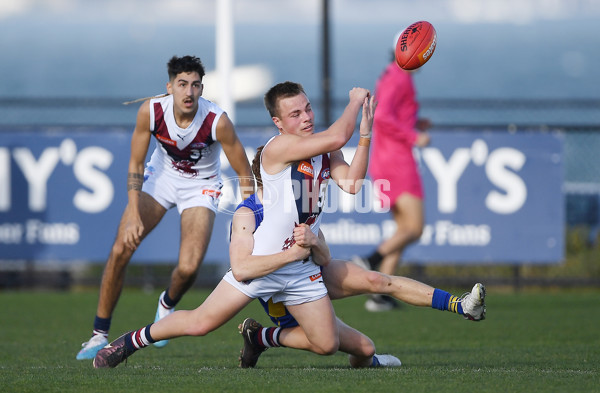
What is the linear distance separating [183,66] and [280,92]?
4.25ft

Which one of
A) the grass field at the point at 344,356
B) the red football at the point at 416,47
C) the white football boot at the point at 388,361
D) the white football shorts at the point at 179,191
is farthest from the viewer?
the white football shorts at the point at 179,191

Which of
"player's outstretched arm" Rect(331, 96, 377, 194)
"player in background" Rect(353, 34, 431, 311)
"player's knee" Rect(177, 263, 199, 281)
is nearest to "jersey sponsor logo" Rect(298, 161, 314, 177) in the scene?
"player's outstretched arm" Rect(331, 96, 377, 194)

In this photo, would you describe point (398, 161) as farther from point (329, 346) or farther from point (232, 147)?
point (329, 346)

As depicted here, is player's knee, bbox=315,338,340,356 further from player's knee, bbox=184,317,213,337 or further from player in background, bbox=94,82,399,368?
player's knee, bbox=184,317,213,337

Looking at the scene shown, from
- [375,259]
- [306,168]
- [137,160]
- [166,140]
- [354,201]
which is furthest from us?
[354,201]

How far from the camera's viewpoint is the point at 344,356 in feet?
23.1

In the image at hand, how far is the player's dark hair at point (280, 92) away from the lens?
5707 millimetres

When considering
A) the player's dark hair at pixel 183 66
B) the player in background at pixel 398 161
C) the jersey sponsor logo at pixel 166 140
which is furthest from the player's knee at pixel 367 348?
the player in background at pixel 398 161

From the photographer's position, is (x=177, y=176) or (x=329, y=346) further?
(x=177, y=176)

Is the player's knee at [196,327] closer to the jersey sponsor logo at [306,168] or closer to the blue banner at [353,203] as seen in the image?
the jersey sponsor logo at [306,168]

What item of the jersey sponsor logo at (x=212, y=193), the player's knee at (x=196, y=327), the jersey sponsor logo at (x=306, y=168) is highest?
the jersey sponsor logo at (x=306, y=168)

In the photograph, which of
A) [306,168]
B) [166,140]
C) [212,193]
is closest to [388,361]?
[306,168]

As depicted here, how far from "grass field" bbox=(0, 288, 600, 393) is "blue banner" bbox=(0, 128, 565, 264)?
689 millimetres

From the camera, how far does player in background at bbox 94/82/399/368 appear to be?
558 centimetres
